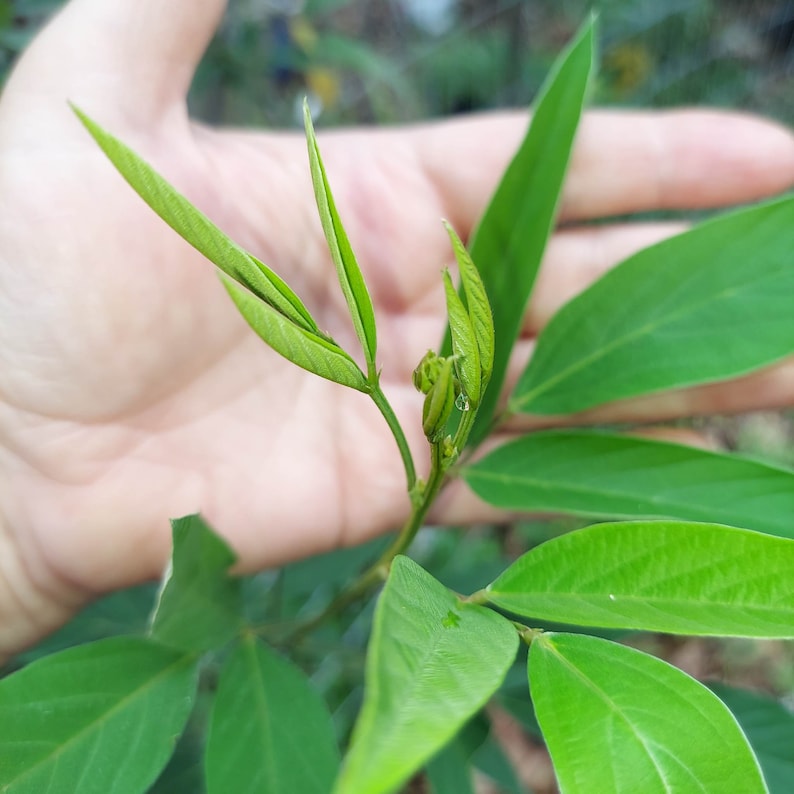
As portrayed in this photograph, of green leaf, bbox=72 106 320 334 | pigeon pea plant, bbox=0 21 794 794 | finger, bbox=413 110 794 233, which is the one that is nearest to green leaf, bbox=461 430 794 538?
pigeon pea plant, bbox=0 21 794 794

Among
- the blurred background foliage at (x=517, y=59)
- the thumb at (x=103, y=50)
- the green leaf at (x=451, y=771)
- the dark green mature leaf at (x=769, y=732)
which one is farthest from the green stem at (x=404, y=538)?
the blurred background foliage at (x=517, y=59)

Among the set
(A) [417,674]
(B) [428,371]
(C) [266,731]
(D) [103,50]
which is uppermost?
(D) [103,50]

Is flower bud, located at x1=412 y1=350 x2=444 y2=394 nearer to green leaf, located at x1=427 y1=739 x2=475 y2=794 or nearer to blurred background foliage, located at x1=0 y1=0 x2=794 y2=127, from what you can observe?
green leaf, located at x1=427 y1=739 x2=475 y2=794

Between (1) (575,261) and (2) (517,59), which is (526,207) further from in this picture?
(2) (517,59)

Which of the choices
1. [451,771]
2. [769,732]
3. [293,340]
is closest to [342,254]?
[293,340]

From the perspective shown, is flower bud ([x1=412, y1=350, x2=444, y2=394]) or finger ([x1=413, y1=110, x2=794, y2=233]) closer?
flower bud ([x1=412, y1=350, x2=444, y2=394])

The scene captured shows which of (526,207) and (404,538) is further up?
(526,207)
